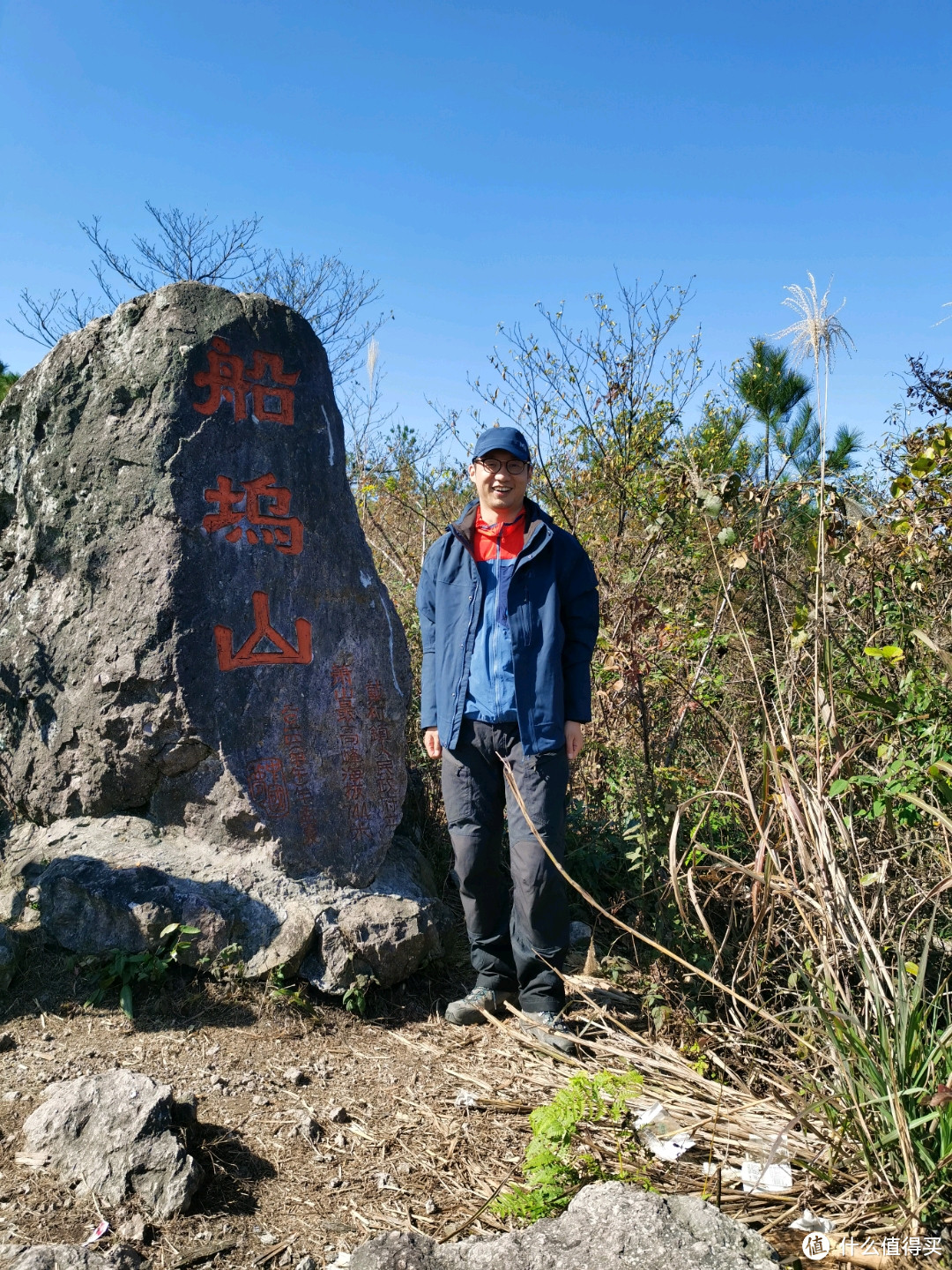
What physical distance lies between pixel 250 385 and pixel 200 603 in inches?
36.3

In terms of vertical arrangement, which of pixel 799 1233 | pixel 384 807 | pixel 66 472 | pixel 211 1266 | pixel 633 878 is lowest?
pixel 211 1266

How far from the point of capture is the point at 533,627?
312cm

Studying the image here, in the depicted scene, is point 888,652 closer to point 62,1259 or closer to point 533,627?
point 533,627

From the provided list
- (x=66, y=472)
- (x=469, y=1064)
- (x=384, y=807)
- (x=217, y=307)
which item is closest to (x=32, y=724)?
(x=66, y=472)

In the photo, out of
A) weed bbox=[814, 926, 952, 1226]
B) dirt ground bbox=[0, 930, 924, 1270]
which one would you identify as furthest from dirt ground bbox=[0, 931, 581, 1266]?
weed bbox=[814, 926, 952, 1226]

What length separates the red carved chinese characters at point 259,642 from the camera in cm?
361

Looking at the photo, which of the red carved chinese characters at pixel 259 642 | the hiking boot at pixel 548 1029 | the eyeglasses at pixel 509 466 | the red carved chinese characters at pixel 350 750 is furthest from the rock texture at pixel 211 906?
the eyeglasses at pixel 509 466

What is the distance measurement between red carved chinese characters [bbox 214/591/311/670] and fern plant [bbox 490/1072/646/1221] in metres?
1.97

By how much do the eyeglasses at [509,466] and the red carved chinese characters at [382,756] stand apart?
1.17 metres

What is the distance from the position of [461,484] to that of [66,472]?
347 centimetres

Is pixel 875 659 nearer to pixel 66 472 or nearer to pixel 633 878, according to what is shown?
pixel 633 878

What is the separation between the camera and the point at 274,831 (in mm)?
3547

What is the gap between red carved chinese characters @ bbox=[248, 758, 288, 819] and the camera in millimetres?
3555

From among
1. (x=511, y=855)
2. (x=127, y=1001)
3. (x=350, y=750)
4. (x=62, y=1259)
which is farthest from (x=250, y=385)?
(x=62, y=1259)
